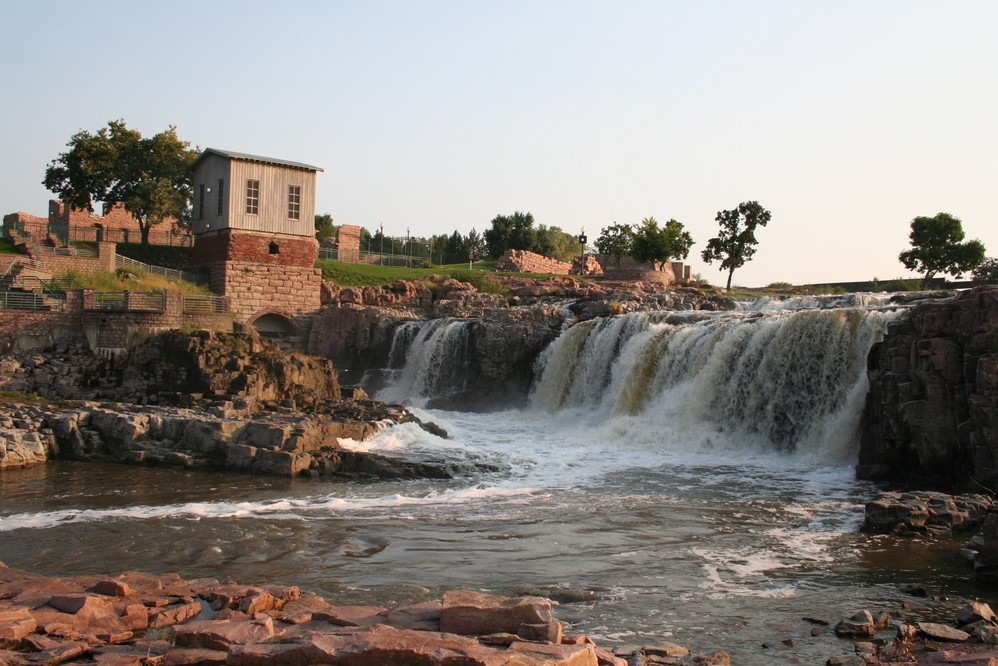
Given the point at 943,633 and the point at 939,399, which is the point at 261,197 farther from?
the point at 943,633

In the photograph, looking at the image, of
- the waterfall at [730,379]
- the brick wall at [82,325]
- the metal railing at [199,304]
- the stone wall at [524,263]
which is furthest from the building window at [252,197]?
the stone wall at [524,263]

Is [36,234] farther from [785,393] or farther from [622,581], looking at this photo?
[622,581]

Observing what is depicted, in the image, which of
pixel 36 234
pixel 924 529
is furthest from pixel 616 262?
pixel 924 529

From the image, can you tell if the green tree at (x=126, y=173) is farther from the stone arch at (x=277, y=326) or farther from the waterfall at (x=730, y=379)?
the waterfall at (x=730, y=379)

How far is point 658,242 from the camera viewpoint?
4678cm

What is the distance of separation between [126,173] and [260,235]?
7.00 meters

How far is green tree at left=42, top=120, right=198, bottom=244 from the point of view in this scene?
37.0 meters

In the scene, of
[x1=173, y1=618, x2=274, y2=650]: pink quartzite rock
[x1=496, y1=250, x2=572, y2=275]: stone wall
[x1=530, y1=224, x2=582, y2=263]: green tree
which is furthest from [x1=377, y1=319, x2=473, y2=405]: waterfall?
[x1=530, y1=224, x2=582, y2=263]: green tree

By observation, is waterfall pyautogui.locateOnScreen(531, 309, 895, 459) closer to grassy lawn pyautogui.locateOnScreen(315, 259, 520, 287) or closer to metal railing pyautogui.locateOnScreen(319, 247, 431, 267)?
grassy lawn pyautogui.locateOnScreen(315, 259, 520, 287)

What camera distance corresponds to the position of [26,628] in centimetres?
771

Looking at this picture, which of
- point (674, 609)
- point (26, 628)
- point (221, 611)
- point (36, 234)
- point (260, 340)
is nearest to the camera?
point (26, 628)

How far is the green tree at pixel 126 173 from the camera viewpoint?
121 feet

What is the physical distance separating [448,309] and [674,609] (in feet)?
91.4

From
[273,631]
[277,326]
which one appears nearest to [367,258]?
[277,326]
